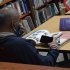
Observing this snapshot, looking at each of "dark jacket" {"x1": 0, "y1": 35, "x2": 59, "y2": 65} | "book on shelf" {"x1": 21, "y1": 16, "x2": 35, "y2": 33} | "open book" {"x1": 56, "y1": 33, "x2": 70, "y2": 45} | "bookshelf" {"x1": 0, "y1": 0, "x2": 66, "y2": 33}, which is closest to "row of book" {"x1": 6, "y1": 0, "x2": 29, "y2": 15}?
"bookshelf" {"x1": 0, "y1": 0, "x2": 66, "y2": 33}

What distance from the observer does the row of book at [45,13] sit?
4.46 meters

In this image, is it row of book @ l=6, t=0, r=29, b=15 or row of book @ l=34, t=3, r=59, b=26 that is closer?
row of book @ l=6, t=0, r=29, b=15

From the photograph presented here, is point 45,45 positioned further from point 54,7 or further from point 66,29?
point 54,7

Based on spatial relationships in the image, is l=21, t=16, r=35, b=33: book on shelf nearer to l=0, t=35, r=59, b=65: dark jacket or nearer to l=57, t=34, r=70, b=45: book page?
l=57, t=34, r=70, b=45: book page

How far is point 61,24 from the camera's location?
2389mm

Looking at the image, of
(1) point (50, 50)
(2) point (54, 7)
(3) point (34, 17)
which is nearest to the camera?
(1) point (50, 50)

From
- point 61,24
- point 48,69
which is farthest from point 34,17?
point 48,69

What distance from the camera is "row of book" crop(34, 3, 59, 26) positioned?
4.46m

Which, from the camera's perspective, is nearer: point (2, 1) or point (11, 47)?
point (11, 47)

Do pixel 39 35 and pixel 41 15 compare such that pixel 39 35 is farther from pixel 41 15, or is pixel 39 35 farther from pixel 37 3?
pixel 41 15

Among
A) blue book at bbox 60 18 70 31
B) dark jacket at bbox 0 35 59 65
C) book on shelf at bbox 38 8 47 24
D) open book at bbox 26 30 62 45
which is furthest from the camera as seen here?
book on shelf at bbox 38 8 47 24

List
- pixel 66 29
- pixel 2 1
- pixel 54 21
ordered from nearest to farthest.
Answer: pixel 66 29
pixel 54 21
pixel 2 1

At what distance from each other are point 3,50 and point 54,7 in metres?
3.49

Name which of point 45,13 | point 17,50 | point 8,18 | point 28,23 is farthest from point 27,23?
point 17,50
